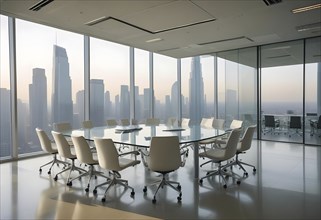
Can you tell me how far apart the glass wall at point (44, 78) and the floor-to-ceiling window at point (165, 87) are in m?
3.33

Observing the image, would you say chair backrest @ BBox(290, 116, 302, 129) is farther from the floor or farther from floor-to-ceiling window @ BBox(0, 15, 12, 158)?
floor-to-ceiling window @ BBox(0, 15, 12, 158)

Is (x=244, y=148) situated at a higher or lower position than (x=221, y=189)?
higher

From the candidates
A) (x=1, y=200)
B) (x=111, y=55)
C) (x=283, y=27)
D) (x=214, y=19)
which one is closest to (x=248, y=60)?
(x=283, y=27)

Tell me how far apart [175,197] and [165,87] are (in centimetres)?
698

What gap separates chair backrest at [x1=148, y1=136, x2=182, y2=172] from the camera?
3.17m

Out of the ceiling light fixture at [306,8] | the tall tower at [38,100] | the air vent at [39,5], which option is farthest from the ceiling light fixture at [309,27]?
the tall tower at [38,100]

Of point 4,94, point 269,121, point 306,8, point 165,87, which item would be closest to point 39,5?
point 4,94

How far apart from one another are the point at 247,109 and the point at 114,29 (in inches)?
211

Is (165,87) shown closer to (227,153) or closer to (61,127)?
(61,127)

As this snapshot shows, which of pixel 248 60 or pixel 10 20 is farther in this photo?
pixel 248 60

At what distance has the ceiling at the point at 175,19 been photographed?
4.30 metres

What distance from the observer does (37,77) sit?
20.7 ft

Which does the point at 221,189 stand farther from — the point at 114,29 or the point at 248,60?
the point at 248,60

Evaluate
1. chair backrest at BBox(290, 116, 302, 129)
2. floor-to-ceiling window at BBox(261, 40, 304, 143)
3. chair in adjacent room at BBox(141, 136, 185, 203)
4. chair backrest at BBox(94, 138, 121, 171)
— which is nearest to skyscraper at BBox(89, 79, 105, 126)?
chair backrest at BBox(94, 138, 121, 171)
